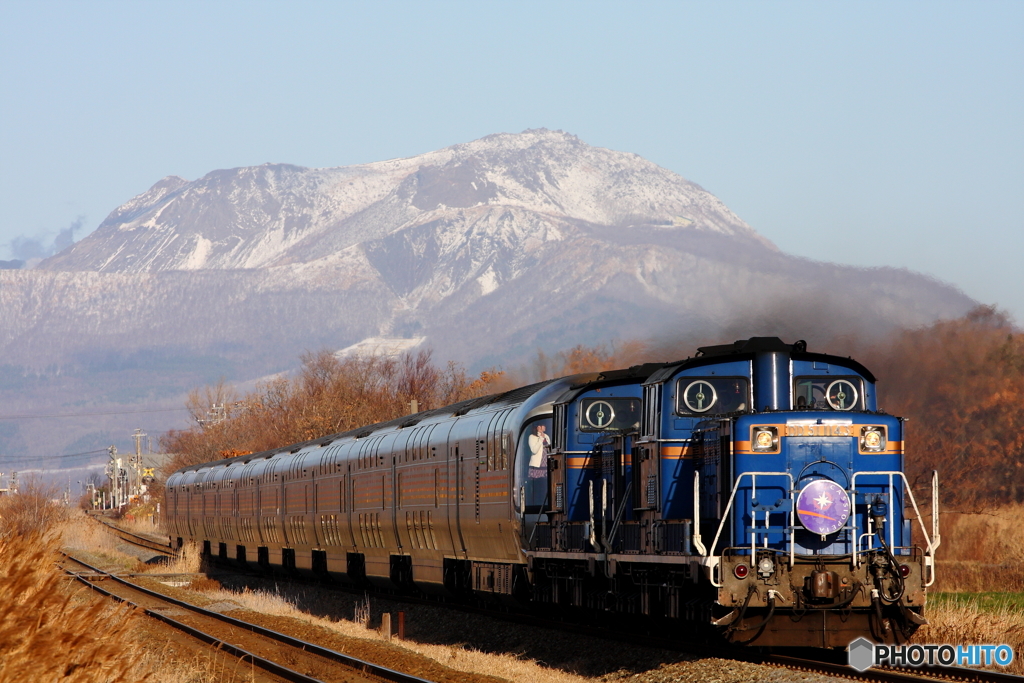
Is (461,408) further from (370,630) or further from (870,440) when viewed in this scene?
(870,440)

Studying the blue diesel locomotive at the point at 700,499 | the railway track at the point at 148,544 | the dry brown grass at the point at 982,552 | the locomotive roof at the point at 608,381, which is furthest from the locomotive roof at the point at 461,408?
the railway track at the point at 148,544

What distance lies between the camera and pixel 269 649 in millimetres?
23297

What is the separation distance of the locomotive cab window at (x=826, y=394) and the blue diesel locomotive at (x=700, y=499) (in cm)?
2

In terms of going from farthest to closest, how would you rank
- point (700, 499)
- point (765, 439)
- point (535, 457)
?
point (535, 457)
point (700, 499)
point (765, 439)

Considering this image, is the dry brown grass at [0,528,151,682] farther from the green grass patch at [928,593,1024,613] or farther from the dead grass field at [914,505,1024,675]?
the green grass patch at [928,593,1024,613]

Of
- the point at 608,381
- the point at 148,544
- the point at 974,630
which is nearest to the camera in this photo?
the point at 974,630

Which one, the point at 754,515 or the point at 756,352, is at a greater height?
the point at 756,352

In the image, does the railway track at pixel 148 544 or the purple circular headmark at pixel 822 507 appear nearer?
the purple circular headmark at pixel 822 507

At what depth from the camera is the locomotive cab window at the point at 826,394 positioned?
54.9 ft

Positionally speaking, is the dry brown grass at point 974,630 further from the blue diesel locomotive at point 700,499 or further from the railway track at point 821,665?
the railway track at point 821,665

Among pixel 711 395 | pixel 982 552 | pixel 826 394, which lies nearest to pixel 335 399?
pixel 982 552

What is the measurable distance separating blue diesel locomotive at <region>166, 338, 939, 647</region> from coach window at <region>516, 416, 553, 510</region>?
1.1 inches

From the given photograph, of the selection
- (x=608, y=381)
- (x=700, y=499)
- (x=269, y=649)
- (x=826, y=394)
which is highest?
(x=608, y=381)

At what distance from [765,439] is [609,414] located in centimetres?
535
